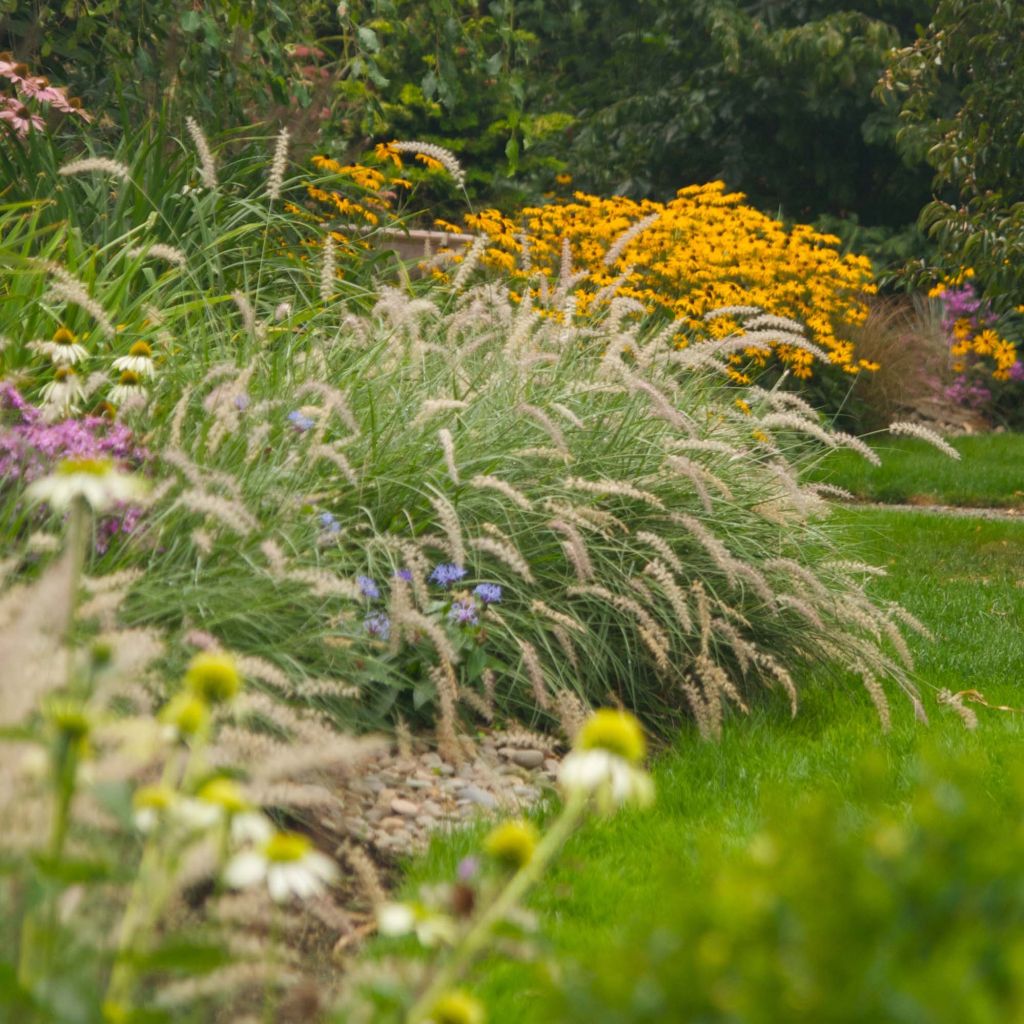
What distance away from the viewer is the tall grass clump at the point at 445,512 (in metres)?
3.32

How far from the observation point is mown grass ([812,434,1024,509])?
33.2 ft

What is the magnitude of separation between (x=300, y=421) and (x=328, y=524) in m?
0.31

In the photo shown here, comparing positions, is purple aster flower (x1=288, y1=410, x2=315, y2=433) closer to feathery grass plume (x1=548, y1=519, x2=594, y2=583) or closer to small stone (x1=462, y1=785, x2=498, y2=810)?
feathery grass plume (x1=548, y1=519, x2=594, y2=583)

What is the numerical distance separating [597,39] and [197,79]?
463 inches

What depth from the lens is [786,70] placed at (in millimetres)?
15555

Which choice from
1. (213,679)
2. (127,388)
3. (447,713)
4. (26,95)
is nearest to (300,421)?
(127,388)

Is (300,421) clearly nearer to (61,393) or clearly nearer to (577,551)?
(61,393)

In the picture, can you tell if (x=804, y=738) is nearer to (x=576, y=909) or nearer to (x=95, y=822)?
(x=576, y=909)

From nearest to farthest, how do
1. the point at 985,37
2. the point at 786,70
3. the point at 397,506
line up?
the point at 397,506, the point at 985,37, the point at 786,70

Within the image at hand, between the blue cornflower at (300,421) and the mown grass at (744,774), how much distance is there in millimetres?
1227

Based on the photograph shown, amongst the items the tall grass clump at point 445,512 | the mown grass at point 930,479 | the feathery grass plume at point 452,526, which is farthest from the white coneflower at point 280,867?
the mown grass at point 930,479

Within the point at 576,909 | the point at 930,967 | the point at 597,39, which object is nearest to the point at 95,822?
the point at 930,967

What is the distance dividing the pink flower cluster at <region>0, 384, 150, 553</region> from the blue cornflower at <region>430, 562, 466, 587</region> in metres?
0.80

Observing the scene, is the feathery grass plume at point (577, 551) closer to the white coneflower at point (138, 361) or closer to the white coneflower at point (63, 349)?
the white coneflower at point (138, 361)
